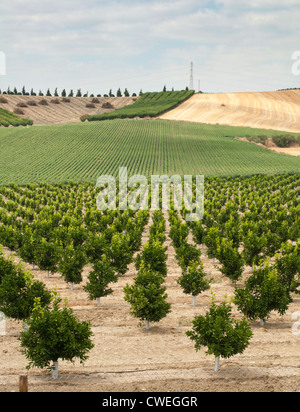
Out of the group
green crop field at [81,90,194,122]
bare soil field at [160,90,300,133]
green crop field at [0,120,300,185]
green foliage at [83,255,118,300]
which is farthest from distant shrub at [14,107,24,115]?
green foliage at [83,255,118,300]

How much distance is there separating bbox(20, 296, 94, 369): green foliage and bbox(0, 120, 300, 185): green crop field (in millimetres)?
55993

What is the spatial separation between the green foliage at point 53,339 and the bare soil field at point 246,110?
362 ft

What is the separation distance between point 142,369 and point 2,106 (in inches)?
5626

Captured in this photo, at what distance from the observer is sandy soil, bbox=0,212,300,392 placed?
53.9 feet

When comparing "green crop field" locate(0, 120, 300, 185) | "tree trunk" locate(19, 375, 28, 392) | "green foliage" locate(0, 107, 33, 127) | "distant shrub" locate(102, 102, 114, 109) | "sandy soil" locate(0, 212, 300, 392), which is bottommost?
"sandy soil" locate(0, 212, 300, 392)

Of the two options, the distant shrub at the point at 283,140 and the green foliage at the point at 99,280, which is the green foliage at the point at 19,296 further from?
the distant shrub at the point at 283,140

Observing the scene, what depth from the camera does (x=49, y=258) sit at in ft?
99.2

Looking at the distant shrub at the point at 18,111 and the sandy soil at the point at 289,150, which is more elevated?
the distant shrub at the point at 18,111

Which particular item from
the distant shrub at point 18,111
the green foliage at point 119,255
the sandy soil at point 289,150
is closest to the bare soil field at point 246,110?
the sandy soil at point 289,150

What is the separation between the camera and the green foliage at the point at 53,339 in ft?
54.2

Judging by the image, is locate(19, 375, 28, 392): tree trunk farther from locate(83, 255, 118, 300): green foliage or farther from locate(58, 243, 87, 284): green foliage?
locate(58, 243, 87, 284): green foliage

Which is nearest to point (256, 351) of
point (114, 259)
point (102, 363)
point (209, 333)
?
point (209, 333)

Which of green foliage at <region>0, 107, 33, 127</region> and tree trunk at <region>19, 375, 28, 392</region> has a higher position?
green foliage at <region>0, 107, 33, 127</region>
